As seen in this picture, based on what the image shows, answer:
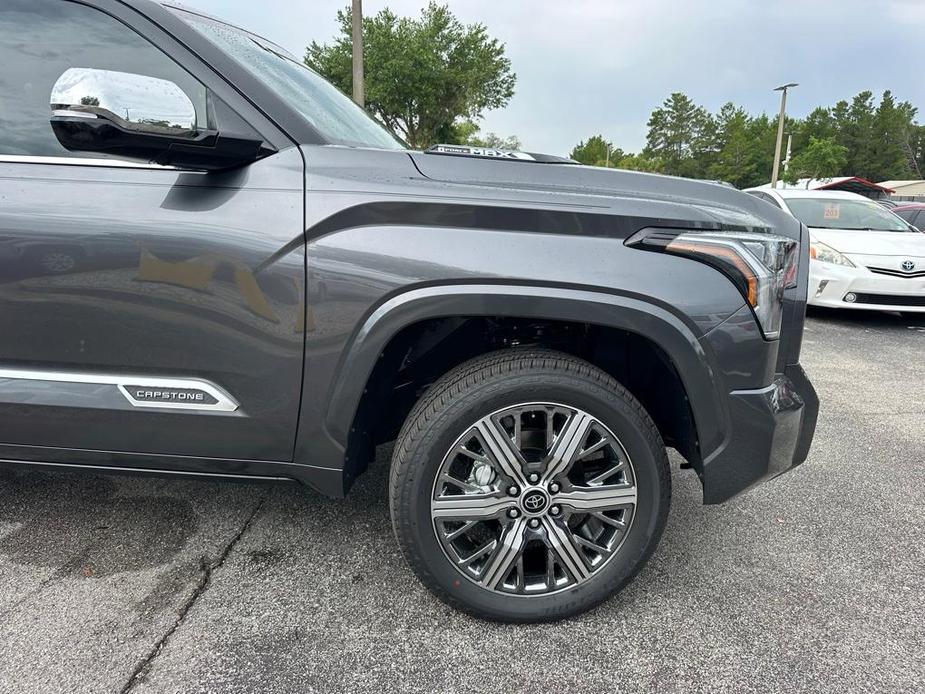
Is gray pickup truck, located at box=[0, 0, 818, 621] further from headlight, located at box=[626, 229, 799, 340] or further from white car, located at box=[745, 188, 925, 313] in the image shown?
white car, located at box=[745, 188, 925, 313]

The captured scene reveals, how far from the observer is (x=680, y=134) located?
8644 centimetres

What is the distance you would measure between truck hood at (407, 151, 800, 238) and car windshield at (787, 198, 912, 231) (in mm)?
6372

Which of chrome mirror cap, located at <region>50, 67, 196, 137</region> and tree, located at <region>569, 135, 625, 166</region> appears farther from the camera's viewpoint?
tree, located at <region>569, 135, 625, 166</region>

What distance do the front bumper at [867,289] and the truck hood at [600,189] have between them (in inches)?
221

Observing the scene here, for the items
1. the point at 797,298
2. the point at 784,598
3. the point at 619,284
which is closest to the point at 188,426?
the point at 619,284

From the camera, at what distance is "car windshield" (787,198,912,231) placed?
23.5 feet

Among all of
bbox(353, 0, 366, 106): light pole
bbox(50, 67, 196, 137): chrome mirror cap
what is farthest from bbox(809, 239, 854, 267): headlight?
bbox(353, 0, 366, 106): light pole

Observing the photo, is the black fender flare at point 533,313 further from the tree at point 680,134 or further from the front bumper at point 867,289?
the tree at point 680,134

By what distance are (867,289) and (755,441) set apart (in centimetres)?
589

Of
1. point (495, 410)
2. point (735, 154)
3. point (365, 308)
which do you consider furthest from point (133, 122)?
point (735, 154)

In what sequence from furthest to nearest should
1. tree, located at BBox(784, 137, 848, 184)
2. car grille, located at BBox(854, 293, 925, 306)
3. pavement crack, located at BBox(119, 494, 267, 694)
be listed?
tree, located at BBox(784, 137, 848, 184)
car grille, located at BBox(854, 293, 925, 306)
pavement crack, located at BBox(119, 494, 267, 694)

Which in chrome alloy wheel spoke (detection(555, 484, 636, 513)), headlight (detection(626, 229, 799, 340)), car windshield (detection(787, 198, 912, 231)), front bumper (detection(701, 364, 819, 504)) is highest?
car windshield (detection(787, 198, 912, 231))

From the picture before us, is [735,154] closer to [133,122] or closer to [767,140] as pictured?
[767,140]

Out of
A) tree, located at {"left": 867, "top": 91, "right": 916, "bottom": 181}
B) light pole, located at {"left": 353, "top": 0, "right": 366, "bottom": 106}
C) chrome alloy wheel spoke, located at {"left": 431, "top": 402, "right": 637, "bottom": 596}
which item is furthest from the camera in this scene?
tree, located at {"left": 867, "top": 91, "right": 916, "bottom": 181}
